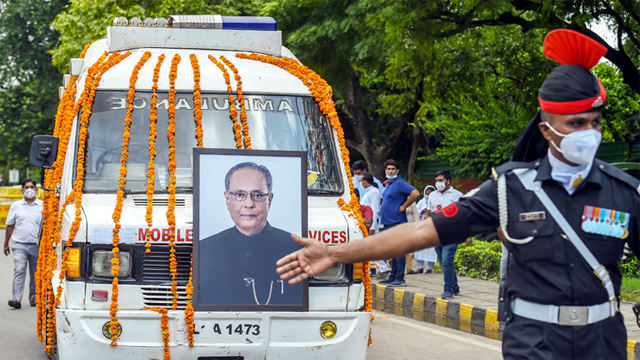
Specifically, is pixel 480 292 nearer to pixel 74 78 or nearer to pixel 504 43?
pixel 74 78

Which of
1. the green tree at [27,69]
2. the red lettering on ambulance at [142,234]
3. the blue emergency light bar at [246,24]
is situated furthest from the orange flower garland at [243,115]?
the green tree at [27,69]

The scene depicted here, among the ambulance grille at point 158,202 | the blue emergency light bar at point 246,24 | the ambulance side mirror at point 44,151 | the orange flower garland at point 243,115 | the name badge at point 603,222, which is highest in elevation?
the blue emergency light bar at point 246,24

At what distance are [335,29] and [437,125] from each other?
653 centimetres

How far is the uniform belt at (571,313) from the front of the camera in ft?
8.46

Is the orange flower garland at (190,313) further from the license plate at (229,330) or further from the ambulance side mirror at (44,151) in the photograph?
the ambulance side mirror at (44,151)

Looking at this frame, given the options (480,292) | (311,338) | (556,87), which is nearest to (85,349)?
(311,338)

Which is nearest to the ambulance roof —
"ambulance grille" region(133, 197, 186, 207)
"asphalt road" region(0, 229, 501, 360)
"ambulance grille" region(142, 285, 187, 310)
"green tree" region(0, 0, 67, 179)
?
"ambulance grille" region(133, 197, 186, 207)

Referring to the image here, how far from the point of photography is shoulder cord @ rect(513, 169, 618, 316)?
258 centimetres

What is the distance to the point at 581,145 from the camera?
259cm

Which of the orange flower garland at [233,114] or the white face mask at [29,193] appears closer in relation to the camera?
the orange flower garland at [233,114]

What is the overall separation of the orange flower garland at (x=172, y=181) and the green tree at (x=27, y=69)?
26.0 meters

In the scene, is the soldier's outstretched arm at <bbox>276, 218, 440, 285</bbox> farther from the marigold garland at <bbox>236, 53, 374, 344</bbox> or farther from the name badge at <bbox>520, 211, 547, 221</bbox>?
the marigold garland at <bbox>236, 53, 374, 344</bbox>

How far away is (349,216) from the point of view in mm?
5086

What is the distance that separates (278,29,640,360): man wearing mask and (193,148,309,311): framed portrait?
6.39 feet
